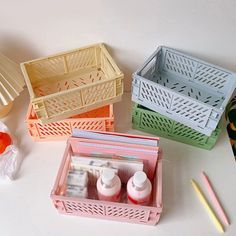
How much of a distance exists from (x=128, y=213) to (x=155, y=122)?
0.26 meters

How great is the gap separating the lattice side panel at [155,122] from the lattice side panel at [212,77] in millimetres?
158

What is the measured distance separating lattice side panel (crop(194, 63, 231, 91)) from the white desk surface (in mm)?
137

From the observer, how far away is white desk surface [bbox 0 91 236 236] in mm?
597

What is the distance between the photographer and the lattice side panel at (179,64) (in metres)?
0.75

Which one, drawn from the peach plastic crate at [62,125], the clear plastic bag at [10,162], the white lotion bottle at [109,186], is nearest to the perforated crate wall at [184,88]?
the peach plastic crate at [62,125]

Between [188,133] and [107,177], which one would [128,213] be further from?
[188,133]

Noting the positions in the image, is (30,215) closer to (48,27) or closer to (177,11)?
(48,27)

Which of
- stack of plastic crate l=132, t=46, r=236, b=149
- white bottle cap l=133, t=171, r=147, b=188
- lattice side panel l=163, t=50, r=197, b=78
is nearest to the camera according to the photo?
white bottle cap l=133, t=171, r=147, b=188

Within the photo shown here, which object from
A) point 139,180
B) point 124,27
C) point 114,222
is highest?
point 124,27

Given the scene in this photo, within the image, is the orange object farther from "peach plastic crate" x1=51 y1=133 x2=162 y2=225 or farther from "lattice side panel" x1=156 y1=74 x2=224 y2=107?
"lattice side panel" x1=156 y1=74 x2=224 y2=107

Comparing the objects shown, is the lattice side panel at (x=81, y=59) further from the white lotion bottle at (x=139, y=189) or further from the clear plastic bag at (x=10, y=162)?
the white lotion bottle at (x=139, y=189)

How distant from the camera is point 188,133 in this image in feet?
2.37

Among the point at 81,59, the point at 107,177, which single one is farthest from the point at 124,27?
the point at 107,177

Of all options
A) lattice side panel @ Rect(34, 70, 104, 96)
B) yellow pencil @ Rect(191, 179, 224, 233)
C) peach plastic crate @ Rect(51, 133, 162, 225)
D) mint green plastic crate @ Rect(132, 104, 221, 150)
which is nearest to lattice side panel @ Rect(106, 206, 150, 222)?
peach plastic crate @ Rect(51, 133, 162, 225)
